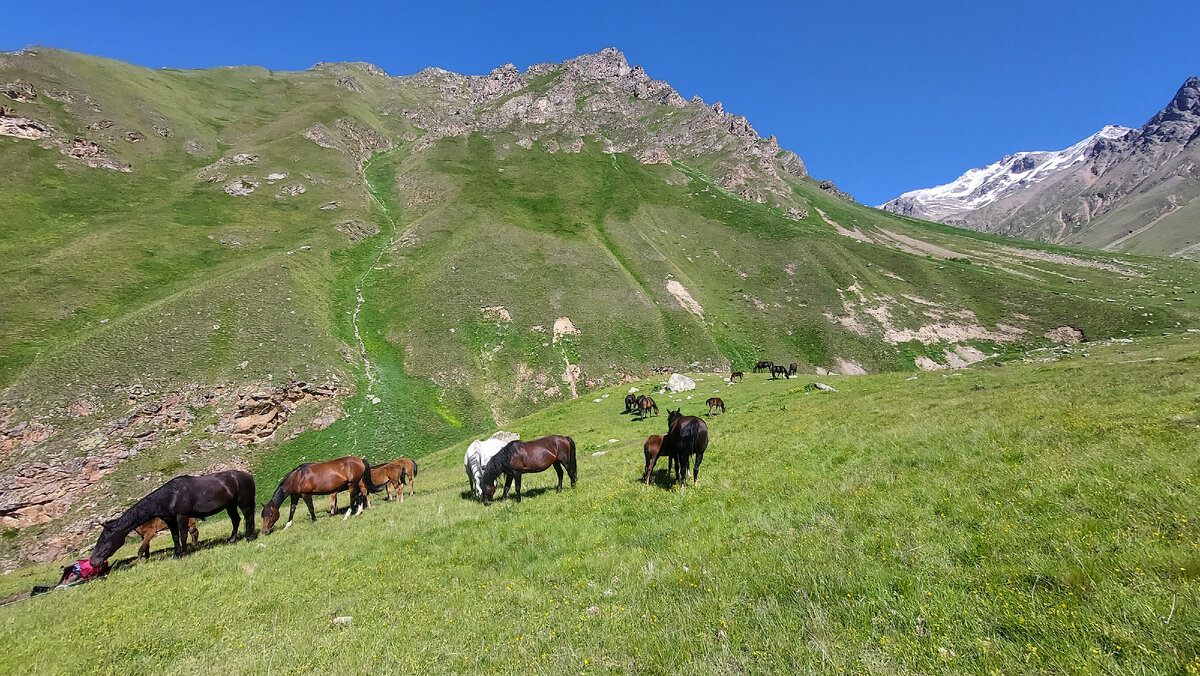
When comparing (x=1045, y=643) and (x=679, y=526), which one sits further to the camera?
(x=679, y=526)

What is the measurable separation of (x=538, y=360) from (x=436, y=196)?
57.0m

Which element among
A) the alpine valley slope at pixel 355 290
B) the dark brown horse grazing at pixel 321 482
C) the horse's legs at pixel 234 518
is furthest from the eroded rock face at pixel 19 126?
the horse's legs at pixel 234 518

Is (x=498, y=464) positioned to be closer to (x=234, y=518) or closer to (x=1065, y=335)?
(x=234, y=518)

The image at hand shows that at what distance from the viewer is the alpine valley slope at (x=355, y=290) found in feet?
109

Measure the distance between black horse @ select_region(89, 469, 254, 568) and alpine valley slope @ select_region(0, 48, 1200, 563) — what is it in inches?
817

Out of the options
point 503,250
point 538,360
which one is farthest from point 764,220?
Answer: point 538,360

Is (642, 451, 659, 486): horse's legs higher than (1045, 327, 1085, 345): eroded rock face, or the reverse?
(642, 451, 659, 486): horse's legs

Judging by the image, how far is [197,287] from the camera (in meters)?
44.9

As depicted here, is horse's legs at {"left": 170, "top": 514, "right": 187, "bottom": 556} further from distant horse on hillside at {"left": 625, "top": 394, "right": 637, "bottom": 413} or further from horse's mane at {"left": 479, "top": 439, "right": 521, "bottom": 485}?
distant horse on hillside at {"left": 625, "top": 394, "right": 637, "bottom": 413}

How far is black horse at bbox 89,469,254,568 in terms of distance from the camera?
14.0 meters

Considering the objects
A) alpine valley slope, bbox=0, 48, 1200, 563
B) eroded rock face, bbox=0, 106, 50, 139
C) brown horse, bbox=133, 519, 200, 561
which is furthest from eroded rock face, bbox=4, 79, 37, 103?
brown horse, bbox=133, 519, 200, 561

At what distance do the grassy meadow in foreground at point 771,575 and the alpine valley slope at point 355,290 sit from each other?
2728 centimetres

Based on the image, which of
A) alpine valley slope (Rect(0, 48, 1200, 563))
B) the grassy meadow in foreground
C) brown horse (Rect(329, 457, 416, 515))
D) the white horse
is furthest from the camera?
alpine valley slope (Rect(0, 48, 1200, 563))

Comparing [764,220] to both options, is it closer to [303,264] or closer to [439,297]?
[439,297]
